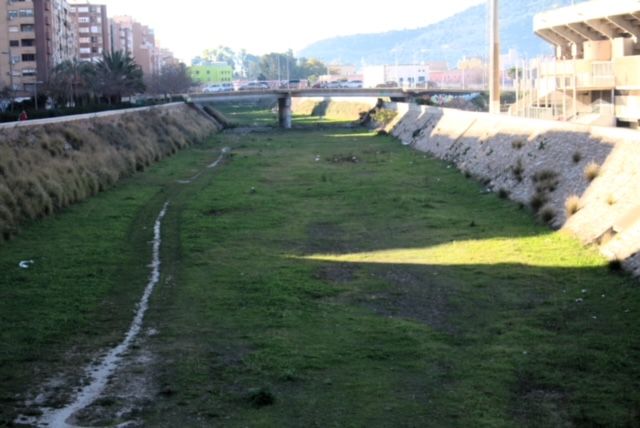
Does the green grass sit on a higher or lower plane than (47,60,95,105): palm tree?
lower

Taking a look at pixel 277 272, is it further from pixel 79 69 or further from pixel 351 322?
pixel 79 69

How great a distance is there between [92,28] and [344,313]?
160138 mm

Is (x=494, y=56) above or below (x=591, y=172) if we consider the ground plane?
above

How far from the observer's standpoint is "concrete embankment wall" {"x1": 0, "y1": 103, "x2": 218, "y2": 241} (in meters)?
31.5

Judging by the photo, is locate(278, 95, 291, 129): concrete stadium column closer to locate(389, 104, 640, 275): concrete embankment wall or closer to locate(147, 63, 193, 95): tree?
locate(147, 63, 193, 95): tree

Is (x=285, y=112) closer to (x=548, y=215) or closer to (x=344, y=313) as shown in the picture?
(x=548, y=215)

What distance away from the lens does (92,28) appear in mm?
169000

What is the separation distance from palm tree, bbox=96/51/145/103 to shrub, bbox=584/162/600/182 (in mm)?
69395

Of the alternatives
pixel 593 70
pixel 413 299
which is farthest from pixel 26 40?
pixel 413 299

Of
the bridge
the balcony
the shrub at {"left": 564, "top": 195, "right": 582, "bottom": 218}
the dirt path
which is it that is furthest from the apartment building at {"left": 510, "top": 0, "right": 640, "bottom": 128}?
the bridge

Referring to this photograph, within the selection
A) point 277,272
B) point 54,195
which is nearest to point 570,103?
point 54,195

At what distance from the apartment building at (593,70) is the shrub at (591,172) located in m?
21.9

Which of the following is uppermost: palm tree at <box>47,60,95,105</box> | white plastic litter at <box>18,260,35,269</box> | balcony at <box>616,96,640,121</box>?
palm tree at <box>47,60,95,105</box>

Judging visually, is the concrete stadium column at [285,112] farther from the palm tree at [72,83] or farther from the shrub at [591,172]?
the shrub at [591,172]
